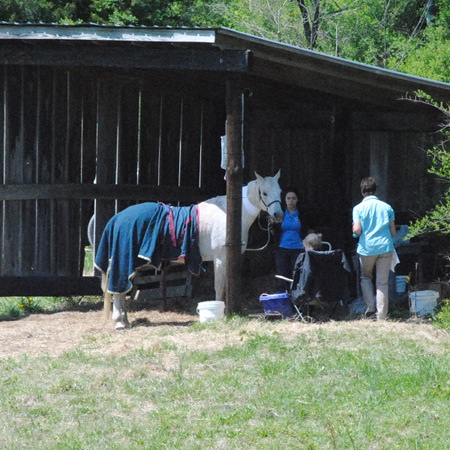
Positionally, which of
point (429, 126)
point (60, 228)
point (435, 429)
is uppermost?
point (429, 126)

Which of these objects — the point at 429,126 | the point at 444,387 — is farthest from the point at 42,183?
the point at 444,387

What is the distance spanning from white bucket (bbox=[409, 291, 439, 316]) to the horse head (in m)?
1.75

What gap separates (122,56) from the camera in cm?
1041

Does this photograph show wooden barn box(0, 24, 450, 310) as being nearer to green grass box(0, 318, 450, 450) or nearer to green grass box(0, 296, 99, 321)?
green grass box(0, 296, 99, 321)

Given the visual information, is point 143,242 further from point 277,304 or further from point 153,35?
point 153,35

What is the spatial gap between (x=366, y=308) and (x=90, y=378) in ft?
13.6

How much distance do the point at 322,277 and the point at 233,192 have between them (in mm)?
1320

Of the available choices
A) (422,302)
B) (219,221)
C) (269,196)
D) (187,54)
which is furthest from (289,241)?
(187,54)

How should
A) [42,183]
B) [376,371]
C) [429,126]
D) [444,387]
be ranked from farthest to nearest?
1. [429,126]
2. [42,183]
3. [376,371]
4. [444,387]

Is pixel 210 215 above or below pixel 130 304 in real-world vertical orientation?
above

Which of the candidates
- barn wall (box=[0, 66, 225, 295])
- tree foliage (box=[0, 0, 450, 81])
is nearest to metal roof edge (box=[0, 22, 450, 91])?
barn wall (box=[0, 66, 225, 295])

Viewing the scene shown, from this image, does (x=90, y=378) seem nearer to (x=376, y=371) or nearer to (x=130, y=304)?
(x=376, y=371)

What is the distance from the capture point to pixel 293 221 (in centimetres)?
1140

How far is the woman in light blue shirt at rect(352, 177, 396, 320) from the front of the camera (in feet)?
33.8
